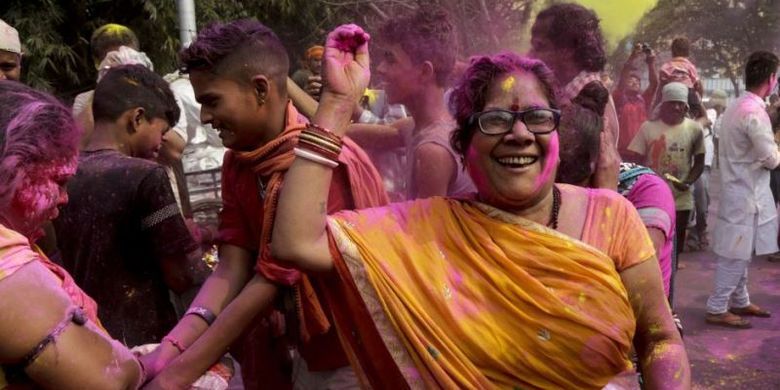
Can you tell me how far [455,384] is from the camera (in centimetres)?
190

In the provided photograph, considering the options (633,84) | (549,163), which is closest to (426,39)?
(549,163)

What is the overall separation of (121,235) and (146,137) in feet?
1.52

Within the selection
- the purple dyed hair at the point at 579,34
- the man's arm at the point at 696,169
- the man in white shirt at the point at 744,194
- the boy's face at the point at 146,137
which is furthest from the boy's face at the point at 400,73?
the man's arm at the point at 696,169

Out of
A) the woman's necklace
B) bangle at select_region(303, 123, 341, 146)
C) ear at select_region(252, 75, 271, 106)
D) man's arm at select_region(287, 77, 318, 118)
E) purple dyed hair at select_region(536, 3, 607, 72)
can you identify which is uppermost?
→ purple dyed hair at select_region(536, 3, 607, 72)

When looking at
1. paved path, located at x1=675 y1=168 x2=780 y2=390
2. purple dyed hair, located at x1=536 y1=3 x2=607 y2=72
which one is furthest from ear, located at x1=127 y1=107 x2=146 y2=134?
paved path, located at x1=675 y1=168 x2=780 y2=390

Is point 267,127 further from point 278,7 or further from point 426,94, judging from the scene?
point 278,7

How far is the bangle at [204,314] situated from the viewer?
95.7 inches

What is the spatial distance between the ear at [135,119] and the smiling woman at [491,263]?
1375 millimetres

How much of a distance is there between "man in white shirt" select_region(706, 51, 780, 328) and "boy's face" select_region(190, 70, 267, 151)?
16.5 feet

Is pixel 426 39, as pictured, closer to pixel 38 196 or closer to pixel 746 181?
pixel 38 196

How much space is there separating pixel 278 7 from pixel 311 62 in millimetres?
7408

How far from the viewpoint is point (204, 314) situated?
2.44 metres

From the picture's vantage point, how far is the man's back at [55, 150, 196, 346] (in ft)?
9.19

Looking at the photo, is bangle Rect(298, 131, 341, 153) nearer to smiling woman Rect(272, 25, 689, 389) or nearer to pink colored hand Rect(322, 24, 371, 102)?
smiling woman Rect(272, 25, 689, 389)
